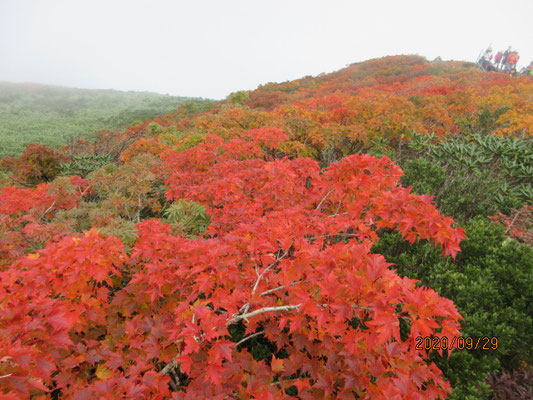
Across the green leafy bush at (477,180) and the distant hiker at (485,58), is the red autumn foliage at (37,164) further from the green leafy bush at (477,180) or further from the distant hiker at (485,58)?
the distant hiker at (485,58)

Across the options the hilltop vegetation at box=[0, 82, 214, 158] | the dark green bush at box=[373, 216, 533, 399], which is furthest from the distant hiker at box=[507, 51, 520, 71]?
the hilltop vegetation at box=[0, 82, 214, 158]

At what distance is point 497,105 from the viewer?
10000 mm

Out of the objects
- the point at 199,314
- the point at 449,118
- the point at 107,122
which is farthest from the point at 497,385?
the point at 107,122

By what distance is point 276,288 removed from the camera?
2.29 m

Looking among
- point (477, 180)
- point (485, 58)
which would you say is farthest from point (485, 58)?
point (477, 180)

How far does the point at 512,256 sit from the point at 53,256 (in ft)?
18.9

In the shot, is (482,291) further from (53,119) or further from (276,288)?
(53,119)

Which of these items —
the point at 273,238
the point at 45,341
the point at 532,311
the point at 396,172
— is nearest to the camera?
the point at 45,341

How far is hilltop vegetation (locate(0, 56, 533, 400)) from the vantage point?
73.7 inches

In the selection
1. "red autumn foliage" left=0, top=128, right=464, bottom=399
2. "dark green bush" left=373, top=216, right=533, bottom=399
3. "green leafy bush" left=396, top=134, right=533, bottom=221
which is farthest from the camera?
"green leafy bush" left=396, top=134, right=533, bottom=221

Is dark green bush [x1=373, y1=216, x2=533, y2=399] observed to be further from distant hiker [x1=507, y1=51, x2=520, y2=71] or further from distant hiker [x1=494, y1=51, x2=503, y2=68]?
distant hiker [x1=494, y1=51, x2=503, y2=68]

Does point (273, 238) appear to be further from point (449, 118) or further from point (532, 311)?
point (449, 118)

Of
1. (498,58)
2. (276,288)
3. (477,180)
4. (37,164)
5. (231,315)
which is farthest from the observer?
(498,58)

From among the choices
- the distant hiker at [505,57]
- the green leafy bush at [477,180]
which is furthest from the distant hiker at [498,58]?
the green leafy bush at [477,180]
